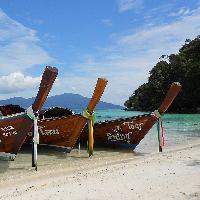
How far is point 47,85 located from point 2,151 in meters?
3.20

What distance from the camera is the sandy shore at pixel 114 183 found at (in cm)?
695

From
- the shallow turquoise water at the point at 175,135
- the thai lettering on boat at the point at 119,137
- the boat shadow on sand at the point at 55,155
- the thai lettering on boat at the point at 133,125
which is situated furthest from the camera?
the shallow turquoise water at the point at 175,135

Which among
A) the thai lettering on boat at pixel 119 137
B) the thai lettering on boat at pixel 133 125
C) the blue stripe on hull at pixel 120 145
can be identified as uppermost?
the thai lettering on boat at pixel 133 125

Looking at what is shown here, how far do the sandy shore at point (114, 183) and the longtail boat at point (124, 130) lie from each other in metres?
4.15

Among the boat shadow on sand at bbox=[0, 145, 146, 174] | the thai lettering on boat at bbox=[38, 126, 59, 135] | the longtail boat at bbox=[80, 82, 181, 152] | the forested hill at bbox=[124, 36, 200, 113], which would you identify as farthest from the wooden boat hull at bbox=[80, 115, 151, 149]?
the forested hill at bbox=[124, 36, 200, 113]

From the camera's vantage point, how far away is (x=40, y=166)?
1177cm

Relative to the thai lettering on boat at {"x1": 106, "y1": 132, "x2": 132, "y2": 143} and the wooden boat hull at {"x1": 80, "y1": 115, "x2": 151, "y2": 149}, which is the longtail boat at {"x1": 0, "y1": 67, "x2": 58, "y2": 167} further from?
the thai lettering on boat at {"x1": 106, "y1": 132, "x2": 132, "y2": 143}

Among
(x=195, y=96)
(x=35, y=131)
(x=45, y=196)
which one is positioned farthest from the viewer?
(x=195, y=96)

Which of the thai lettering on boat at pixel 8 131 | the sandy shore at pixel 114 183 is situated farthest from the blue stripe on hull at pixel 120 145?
the thai lettering on boat at pixel 8 131

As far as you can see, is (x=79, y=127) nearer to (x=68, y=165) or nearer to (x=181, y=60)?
(x=68, y=165)

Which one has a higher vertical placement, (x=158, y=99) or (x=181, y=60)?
(x=181, y=60)

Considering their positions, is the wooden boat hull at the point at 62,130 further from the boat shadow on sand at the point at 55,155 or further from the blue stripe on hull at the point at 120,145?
the blue stripe on hull at the point at 120,145

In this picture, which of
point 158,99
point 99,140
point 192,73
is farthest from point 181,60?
point 99,140

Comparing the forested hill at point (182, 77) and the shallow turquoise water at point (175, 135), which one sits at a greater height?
the forested hill at point (182, 77)
